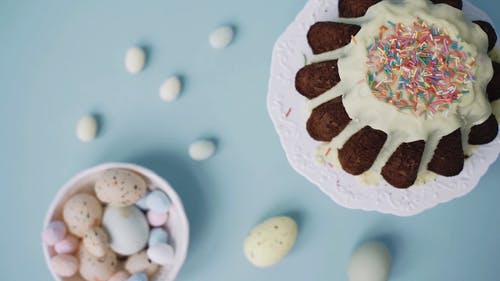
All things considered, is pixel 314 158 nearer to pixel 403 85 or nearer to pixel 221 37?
pixel 403 85

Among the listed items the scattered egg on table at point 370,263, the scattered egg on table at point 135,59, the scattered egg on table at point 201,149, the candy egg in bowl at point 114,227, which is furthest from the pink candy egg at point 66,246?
the scattered egg on table at point 370,263

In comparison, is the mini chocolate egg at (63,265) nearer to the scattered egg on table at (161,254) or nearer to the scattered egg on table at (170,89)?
the scattered egg on table at (161,254)

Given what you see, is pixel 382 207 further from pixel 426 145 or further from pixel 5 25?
pixel 5 25

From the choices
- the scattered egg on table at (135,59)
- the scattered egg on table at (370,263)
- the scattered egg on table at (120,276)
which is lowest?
the scattered egg on table at (370,263)

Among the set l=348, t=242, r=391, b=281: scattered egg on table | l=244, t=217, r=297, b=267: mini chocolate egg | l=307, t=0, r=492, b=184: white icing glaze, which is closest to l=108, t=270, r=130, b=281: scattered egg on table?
l=244, t=217, r=297, b=267: mini chocolate egg

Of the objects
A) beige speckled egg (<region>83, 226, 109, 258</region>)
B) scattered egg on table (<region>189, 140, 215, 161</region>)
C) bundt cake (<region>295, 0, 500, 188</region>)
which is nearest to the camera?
bundt cake (<region>295, 0, 500, 188</region>)

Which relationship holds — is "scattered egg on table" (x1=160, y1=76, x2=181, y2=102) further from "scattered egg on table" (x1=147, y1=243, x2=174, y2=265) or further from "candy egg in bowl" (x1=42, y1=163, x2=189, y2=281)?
"scattered egg on table" (x1=147, y1=243, x2=174, y2=265)
